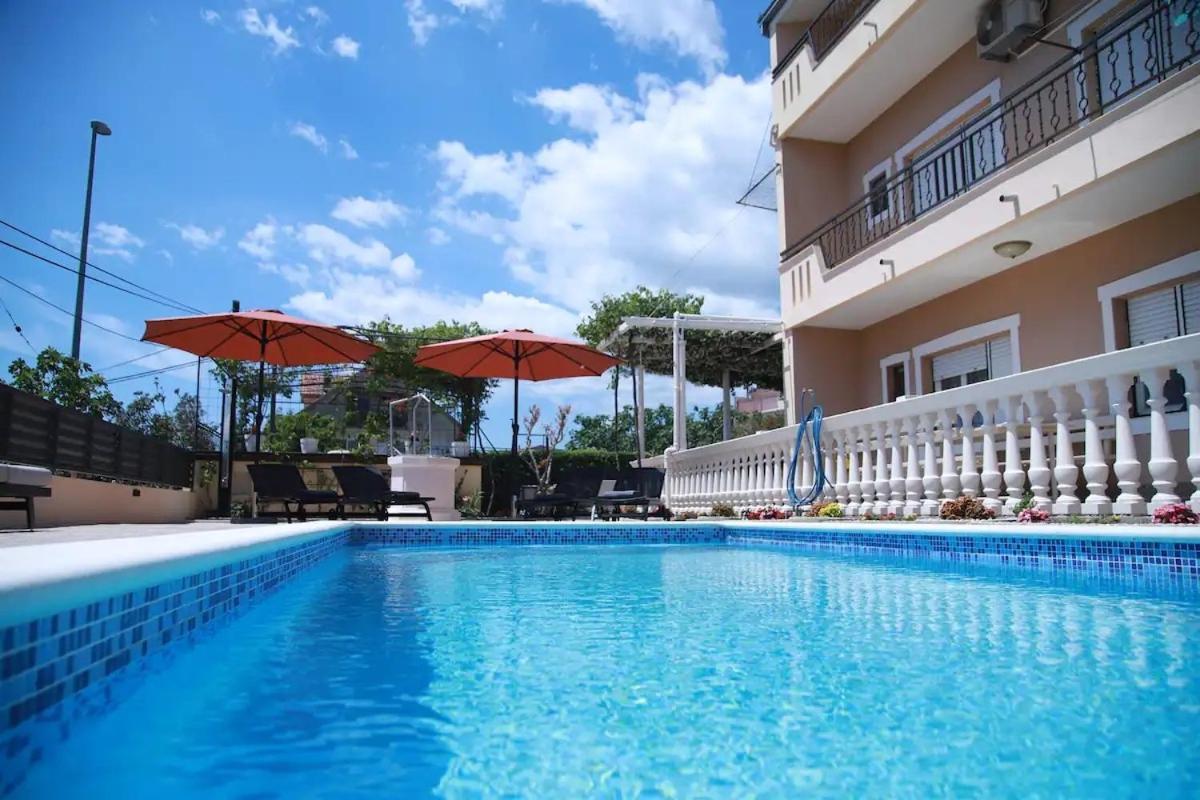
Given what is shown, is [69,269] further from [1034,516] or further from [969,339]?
[1034,516]

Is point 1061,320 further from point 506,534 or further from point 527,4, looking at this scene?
point 527,4

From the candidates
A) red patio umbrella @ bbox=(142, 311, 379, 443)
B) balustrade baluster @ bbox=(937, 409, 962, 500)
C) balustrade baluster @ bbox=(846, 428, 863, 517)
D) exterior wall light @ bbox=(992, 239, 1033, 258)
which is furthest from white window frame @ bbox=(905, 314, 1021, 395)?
red patio umbrella @ bbox=(142, 311, 379, 443)

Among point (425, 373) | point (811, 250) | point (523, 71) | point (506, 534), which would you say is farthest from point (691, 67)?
point (425, 373)

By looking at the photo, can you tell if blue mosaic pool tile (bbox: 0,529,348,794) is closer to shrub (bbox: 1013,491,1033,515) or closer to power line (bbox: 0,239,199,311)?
shrub (bbox: 1013,491,1033,515)

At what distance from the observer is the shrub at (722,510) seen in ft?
35.1

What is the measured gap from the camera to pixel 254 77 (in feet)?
48.8

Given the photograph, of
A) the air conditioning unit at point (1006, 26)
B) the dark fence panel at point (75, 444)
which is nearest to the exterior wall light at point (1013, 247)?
the air conditioning unit at point (1006, 26)

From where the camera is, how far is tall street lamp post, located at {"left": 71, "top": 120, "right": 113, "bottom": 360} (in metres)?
15.6

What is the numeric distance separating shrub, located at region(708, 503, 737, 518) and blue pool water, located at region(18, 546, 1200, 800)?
6.83 metres

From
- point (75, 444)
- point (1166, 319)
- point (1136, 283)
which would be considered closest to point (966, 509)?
point (1166, 319)

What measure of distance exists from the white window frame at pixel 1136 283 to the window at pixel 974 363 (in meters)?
1.46

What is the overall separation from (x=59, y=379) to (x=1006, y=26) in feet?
49.9

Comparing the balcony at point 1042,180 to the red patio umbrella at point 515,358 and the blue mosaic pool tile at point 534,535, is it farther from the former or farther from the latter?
the blue mosaic pool tile at point 534,535

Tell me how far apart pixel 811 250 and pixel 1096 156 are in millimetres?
4992
